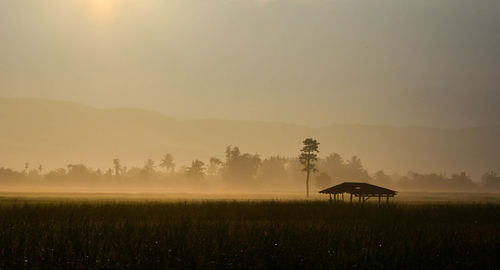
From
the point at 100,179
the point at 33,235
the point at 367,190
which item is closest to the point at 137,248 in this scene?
the point at 33,235

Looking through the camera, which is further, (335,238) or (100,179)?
(100,179)

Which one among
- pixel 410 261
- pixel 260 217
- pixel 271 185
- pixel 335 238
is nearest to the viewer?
pixel 410 261

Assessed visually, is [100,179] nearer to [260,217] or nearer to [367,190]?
[367,190]

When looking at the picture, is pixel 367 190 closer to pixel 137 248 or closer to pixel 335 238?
pixel 335 238

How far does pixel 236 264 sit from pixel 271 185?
181 metres

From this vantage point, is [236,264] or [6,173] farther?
[6,173]

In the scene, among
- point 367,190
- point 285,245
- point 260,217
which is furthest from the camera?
point 367,190

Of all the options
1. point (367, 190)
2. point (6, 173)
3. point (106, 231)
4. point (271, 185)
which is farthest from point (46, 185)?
point (106, 231)

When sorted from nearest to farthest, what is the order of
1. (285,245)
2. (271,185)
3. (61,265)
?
(61,265) → (285,245) → (271,185)

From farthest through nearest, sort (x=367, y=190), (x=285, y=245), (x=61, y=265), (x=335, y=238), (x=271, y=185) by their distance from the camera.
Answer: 1. (x=271, y=185)
2. (x=367, y=190)
3. (x=335, y=238)
4. (x=285, y=245)
5. (x=61, y=265)

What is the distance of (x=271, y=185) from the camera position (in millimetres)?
192750

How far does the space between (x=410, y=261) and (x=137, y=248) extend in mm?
7478

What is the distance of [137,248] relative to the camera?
13852mm

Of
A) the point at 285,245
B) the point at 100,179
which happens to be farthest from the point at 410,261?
the point at 100,179
